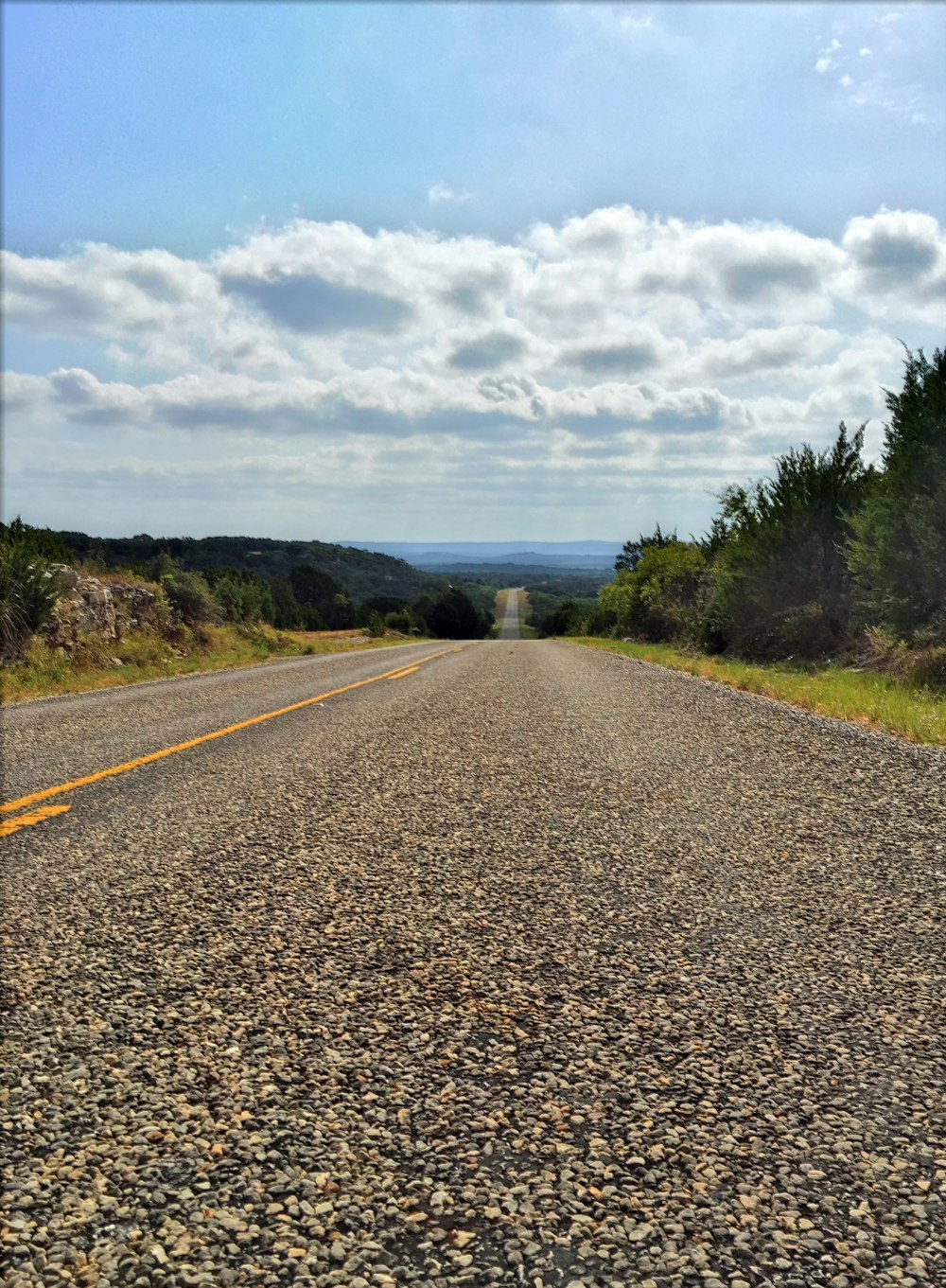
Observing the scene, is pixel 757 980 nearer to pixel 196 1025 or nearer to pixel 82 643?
pixel 196 1025

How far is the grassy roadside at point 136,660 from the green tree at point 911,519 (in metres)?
14.2

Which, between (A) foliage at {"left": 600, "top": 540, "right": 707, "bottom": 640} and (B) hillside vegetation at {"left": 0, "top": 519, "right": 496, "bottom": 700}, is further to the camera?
(A) foliage at {"left": 600, "top": 540, "right": 707, "bottom": 640}

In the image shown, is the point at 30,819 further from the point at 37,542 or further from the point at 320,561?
the point at 320,561

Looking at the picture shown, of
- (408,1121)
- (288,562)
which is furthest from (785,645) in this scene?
(288,562)

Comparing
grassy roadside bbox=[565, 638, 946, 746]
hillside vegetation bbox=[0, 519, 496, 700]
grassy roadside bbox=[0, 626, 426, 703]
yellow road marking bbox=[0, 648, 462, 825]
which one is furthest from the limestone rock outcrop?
grassy roadside bbox=[565, 638, 946, 746]

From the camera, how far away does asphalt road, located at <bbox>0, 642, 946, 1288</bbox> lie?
6.59 ft

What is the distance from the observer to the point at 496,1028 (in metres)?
2.97

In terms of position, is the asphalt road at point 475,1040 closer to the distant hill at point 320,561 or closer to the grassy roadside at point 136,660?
the grassy roadside at point 136,660

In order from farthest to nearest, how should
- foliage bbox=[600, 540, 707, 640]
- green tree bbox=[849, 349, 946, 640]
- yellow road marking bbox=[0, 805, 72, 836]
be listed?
1. foliage bbox=[600, 540, 707, 640]
2. green tree bbox=[849, 349, 946, 640]
3. yellow road marking bbox=[0, 805, 72, 836]

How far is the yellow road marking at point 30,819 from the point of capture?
5.51m

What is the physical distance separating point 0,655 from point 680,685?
12790 mm

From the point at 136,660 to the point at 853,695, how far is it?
16161mm

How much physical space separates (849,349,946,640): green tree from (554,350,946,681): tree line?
22mm

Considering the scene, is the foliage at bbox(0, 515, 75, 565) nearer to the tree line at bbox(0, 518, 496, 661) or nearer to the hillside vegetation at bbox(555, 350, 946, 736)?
the tree line at bbox(0, 518, 496, 661)
